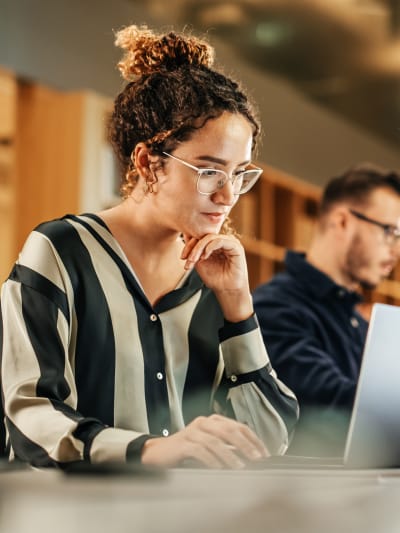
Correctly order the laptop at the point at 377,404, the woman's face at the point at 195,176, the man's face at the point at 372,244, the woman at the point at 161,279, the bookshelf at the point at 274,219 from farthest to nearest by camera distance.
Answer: the bookshelf at the point at 274,219
the man's face at the point at 372,244
the woman's face at the point at 195,176
the woman at the point at 161,279
the laptop at the point at 377,404

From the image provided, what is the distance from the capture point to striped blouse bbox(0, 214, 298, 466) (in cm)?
118

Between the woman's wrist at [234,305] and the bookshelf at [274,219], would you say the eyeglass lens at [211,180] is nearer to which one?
the woman's wrist at [234,305]

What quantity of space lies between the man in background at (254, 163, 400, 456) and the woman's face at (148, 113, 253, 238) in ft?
2.70

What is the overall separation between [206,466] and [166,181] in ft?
1.99

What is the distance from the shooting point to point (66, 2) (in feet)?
13.3

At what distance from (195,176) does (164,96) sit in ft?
0.51

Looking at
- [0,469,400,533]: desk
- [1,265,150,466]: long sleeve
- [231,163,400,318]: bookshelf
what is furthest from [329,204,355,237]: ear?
[231,163,400,318]: bookshelf

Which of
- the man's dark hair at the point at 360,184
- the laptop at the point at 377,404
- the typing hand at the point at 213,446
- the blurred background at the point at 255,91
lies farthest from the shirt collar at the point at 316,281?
the typing hand at the point at 213,446

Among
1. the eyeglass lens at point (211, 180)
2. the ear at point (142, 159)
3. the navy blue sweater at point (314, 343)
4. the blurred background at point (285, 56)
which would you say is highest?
the blurred background at point (285, 56)

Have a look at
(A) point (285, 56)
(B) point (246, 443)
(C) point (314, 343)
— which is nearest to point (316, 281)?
(C) point (314, 343)

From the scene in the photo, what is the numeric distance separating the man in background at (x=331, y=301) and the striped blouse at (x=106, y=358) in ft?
2.24

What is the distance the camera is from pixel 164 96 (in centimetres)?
149

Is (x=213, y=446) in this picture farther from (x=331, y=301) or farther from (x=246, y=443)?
(x=331, y=301)

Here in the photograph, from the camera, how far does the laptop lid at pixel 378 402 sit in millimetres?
1107
